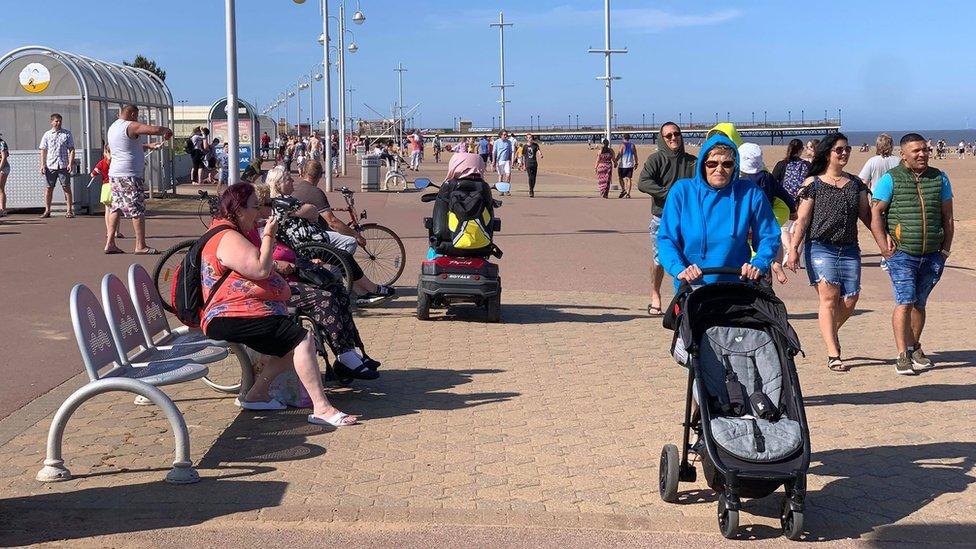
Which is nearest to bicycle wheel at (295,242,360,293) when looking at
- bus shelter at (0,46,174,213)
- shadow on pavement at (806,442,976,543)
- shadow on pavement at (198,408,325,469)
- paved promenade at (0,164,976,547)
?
paved promenade at (0,164,976,547)

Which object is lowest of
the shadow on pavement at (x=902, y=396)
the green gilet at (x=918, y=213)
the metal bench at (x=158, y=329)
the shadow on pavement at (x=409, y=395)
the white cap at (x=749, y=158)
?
the shadow on pavement at (x=902, y=396)

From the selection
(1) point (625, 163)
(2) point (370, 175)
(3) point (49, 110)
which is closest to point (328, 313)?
(3) point (49, 110)

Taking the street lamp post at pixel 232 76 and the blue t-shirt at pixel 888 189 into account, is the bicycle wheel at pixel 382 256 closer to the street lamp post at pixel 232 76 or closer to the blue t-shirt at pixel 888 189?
the street lamp post at pixel 232 76

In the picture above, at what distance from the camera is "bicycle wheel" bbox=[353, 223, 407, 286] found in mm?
12406

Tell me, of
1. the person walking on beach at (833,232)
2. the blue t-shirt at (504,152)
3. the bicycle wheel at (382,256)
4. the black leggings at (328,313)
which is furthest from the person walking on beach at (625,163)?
the black leggings at (328,313)

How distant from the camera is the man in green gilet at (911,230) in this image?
324 inches

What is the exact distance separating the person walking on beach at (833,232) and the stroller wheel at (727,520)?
12.5 feet

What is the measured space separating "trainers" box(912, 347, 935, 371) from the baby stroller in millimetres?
3498

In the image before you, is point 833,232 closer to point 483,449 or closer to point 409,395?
point 409,395

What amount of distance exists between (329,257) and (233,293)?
3.93 m

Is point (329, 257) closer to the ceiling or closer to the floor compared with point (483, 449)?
closer to the ceiling

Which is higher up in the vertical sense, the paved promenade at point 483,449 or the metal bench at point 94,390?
the metal bench at point 94,390

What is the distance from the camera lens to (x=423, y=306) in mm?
10641

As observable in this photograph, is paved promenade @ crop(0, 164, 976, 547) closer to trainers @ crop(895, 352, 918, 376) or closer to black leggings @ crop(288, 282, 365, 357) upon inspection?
trainers @ crop(895, 352, 918, 376)
